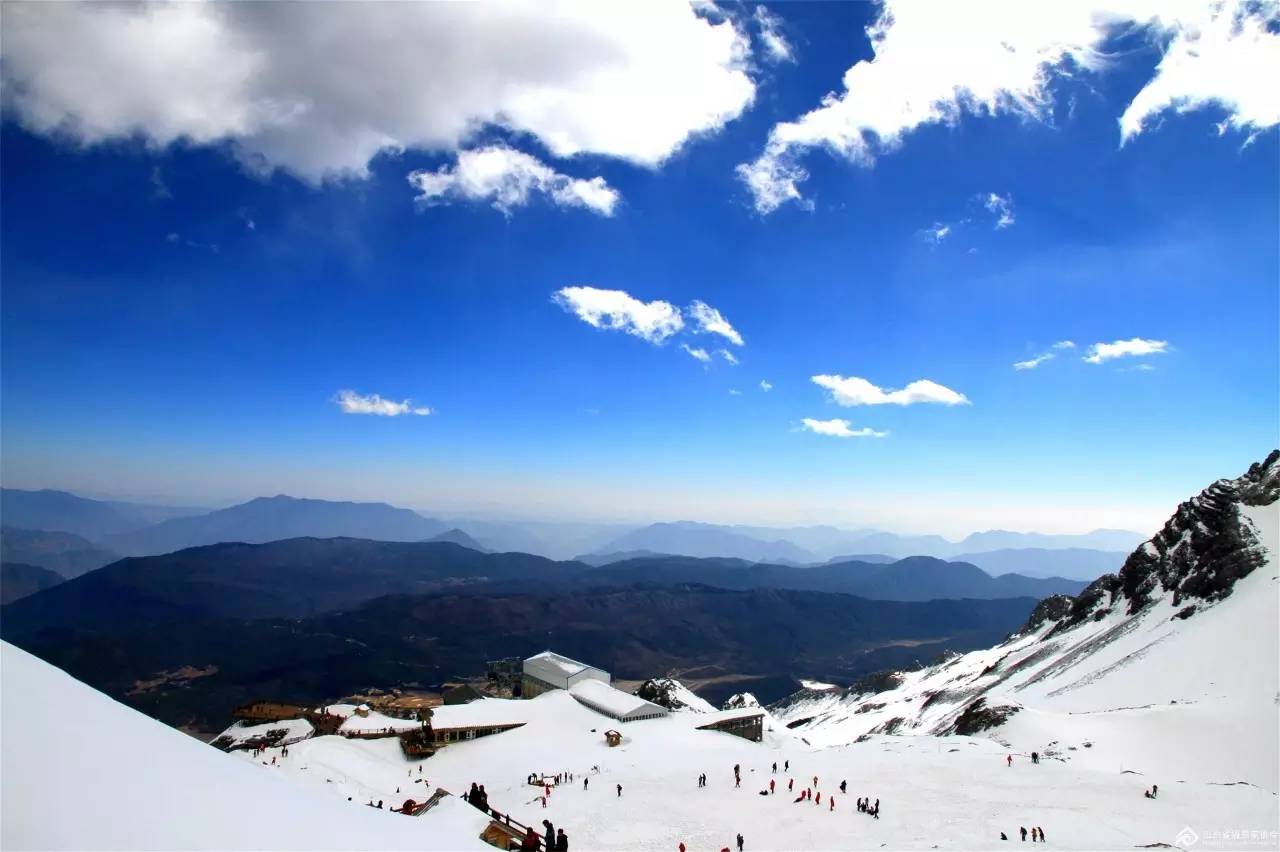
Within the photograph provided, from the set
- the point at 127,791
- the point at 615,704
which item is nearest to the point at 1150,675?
the point at 615,704

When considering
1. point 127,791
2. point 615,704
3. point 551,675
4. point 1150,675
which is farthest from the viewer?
point 551,675

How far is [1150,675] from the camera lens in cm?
6128

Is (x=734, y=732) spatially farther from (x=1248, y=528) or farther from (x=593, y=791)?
(x=1248, y=528)

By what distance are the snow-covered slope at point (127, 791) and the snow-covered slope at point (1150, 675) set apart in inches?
1702

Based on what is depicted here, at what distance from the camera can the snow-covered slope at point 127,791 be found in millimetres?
4309

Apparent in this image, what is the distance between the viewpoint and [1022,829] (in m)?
25.2

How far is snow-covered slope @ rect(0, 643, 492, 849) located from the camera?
14.1 ft

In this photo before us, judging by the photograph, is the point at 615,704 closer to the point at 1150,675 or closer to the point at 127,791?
the point at 1150,675

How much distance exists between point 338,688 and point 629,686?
240ft

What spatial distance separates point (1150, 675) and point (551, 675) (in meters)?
64.5

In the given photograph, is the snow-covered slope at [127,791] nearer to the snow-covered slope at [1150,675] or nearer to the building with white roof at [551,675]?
the snow-covered slope at [1150,675]

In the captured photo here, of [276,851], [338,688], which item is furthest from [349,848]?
[338,688]

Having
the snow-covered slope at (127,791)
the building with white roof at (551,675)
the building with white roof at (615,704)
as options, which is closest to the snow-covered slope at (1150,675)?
the building with white roof at (615,704)

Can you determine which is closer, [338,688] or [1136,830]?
[1136,830]
